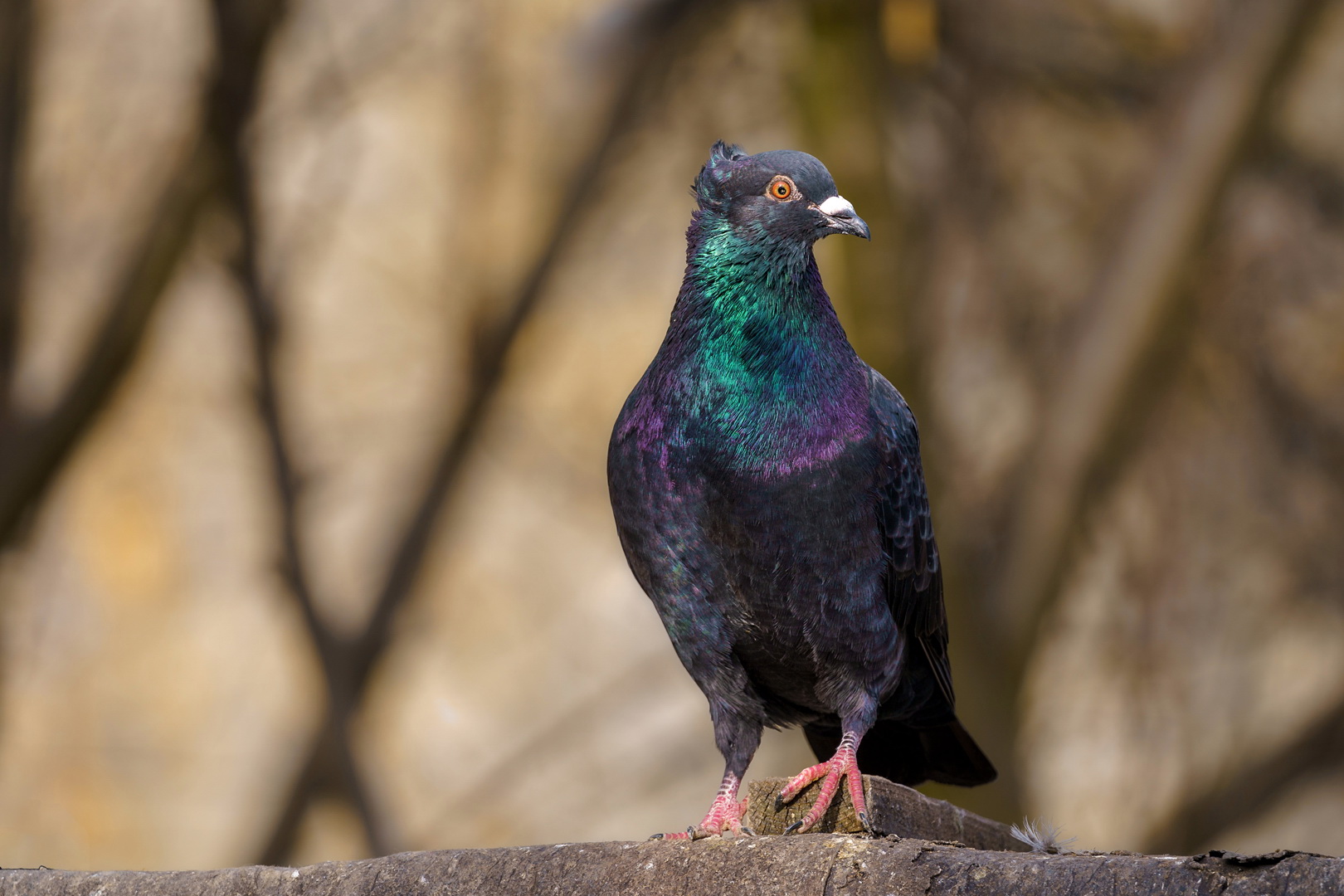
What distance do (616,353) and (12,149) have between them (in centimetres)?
388

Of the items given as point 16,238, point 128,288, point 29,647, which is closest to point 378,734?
point 29,647

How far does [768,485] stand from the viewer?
3.22m

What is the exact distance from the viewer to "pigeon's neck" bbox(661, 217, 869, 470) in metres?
3.25

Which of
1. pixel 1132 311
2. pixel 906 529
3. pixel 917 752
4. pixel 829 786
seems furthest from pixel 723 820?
pixel 1132 311

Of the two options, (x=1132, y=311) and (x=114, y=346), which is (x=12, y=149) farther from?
(x=1132, y=311)

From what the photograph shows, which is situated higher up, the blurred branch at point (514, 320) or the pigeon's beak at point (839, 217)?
the pigeon's beak at point (839, 217)

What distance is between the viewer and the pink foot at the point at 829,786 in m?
3.07

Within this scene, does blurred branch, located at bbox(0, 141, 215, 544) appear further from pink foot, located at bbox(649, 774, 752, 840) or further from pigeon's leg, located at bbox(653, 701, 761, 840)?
pink foot, located at bbox(649, 774, 752, 840)

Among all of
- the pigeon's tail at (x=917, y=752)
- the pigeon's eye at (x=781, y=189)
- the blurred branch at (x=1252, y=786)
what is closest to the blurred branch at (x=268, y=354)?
the blurred branch at (x=1252, y=786)

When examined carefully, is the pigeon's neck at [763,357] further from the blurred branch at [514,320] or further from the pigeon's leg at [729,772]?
the blurred branch at [514,320]

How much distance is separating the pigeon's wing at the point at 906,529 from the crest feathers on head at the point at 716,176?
63 cm

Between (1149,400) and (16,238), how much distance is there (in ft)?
22.4

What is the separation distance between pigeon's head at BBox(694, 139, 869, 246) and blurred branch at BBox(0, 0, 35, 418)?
20.1 feet

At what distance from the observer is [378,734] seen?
27.3 ft
